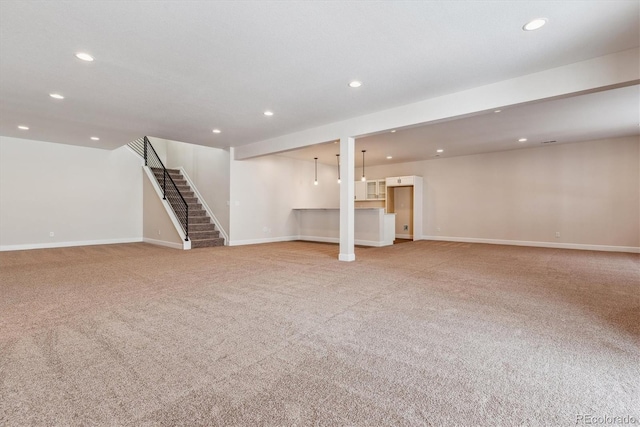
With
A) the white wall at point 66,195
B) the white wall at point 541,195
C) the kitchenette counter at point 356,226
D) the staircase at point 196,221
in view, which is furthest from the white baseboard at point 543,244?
the white wall at point 66,195

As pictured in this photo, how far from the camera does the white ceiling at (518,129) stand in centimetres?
504

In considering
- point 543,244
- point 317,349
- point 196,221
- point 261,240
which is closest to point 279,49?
point 317,349

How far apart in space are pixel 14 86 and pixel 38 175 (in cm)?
485

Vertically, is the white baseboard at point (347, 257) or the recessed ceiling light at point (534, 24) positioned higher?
the recessed ceiling light at point (534, 24)

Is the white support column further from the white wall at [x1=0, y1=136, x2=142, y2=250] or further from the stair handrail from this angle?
the white wall at [x1=0, y1=136, x2=142, y2=250]

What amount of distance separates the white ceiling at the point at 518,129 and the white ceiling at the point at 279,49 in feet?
3.69

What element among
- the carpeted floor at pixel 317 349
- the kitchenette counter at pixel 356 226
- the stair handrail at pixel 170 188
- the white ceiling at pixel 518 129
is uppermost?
the white ceiling at pixel 518 129

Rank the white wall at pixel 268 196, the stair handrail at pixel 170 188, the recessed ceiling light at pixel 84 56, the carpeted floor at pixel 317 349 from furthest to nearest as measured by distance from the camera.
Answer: the white wall at pixel 268 196, the stair handrail at pixel 170 188, the recessed ceiling light at pixel 84 56, the carpeted floor at pixel 317 349

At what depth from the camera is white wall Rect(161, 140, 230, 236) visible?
8641 mm

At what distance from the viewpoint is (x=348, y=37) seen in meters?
3.02

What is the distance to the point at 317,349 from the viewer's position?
2246 mm

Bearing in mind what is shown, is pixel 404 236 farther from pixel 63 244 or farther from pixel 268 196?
pixel 63 244

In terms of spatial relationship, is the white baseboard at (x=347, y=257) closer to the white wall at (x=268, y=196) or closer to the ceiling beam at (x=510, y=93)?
the ceiling beam at (x=510, y=93)

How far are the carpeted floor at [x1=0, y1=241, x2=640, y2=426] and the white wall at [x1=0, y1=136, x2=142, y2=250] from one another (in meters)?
4.31
